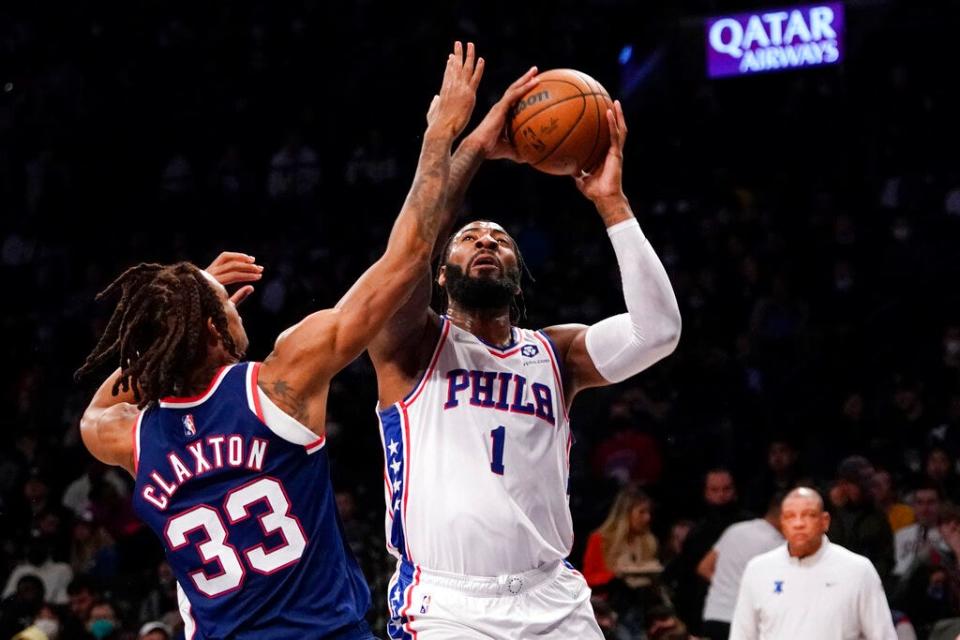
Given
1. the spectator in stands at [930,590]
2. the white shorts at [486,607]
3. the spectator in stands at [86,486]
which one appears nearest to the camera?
the white shorts at [486,607]

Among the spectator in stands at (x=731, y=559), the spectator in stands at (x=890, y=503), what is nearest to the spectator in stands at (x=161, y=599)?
the spectator in stands at (x=731, y=559)

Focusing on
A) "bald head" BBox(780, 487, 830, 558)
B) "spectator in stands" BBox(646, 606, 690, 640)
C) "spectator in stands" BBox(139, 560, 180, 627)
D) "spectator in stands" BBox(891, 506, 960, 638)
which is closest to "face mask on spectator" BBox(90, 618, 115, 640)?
"spectator in stands" BBox(139, 560, 180, 627)

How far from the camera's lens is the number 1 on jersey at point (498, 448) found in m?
4.46

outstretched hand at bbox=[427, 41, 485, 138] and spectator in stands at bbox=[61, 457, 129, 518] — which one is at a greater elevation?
outstretched hand at bbox=[427, 41, 485, 138]

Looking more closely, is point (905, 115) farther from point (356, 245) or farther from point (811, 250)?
point (356, 245)

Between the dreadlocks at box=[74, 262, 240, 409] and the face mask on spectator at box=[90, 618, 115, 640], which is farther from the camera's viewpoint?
the face mask on spectator at box=[90, 618, 115, 640]

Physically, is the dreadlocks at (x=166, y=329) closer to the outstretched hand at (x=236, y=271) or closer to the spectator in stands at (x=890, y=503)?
the outstretched hand at (x=236, y=271)

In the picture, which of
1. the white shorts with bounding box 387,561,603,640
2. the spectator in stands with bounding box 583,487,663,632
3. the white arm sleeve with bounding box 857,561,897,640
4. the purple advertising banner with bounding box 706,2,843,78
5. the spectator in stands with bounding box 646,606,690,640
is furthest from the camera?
the purple advertising banner with bounding box 706,2,843,78

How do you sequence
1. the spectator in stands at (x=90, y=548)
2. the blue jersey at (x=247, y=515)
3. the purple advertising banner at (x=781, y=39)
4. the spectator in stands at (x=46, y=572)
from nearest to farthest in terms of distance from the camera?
the blue jersey at (x=247, y=515)
the spectator in stands at (x=46, y=572)
the spectator in stands at (x=90, y=548)
the purple advertising banner at (x=781, y=39)

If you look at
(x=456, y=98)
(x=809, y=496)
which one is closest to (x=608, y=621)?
(x=809, y=496)

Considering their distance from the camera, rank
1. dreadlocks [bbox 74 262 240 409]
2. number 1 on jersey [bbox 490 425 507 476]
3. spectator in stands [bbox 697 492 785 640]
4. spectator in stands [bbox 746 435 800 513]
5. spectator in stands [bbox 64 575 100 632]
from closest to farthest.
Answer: dreadlocks [bbox 74 262 240 409] < number 1 on jersey [bbox 490 425 507 476] < spectator in stands [bbox 697 492 785 640] < spectator in stands [bbox 64 575 100 632] < spectator in stands [bbox 746 435 800 513]

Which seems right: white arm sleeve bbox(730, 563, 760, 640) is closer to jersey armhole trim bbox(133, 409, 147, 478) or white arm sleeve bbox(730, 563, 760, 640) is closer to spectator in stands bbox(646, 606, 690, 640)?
spectator in stands bbox(646, 606, 690, 640)

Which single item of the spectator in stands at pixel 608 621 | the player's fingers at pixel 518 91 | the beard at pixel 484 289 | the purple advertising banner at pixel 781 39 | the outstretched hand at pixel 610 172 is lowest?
the spectator in stands at pixel 608 621

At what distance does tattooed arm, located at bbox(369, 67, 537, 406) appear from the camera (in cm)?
450
